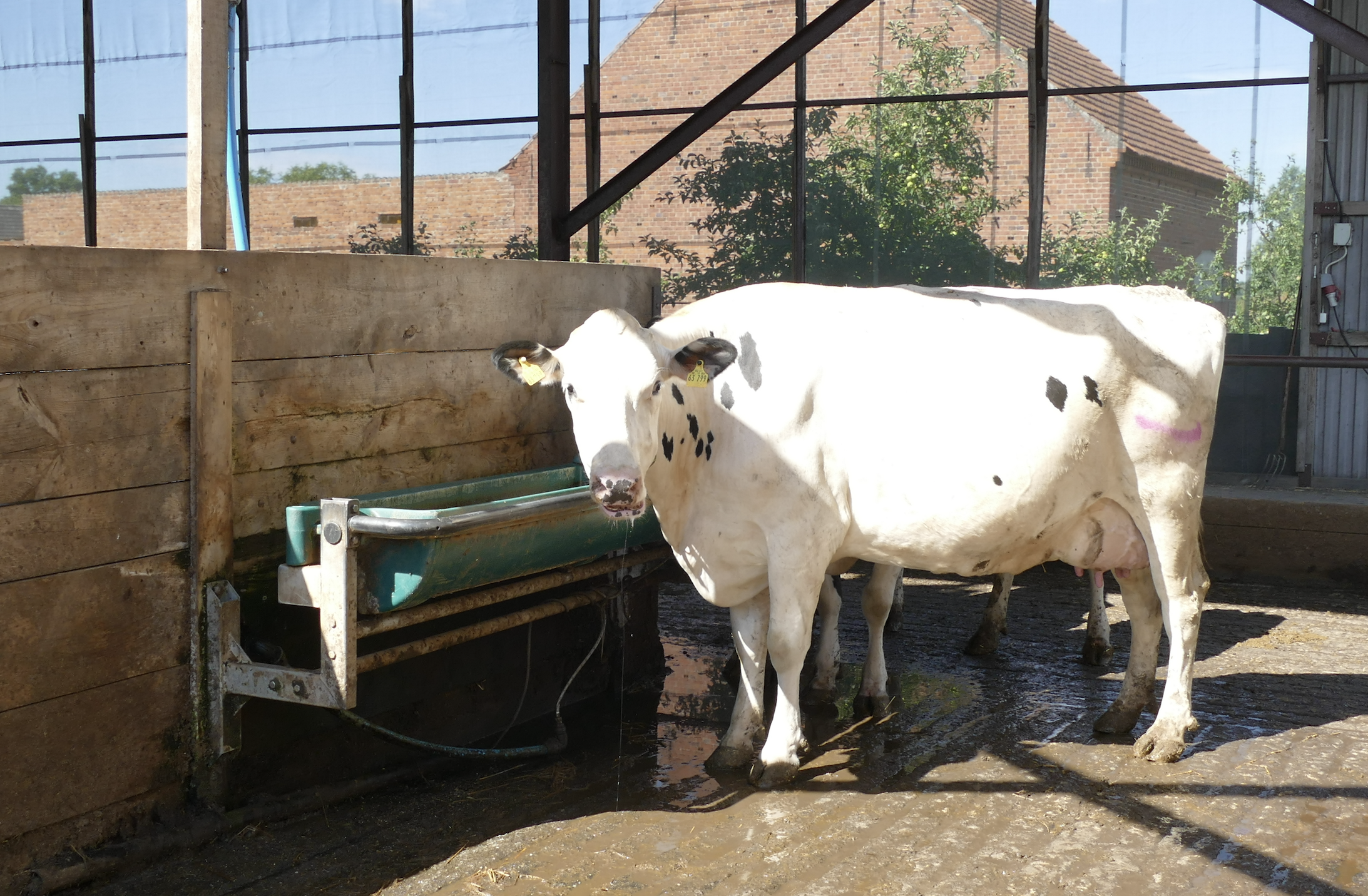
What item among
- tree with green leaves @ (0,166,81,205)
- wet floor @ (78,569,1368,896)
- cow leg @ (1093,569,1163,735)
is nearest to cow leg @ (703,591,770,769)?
wet floor @ (78,569,1368,896)

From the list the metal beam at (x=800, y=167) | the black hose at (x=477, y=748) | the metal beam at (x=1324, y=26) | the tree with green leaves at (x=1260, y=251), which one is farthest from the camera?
the metal beam at (x=800, y=167)

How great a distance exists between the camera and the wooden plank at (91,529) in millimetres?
3459

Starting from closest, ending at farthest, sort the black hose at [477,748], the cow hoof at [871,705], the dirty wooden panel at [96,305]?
the dirty wooden panel at [96,305] < the black hose at [477,748] < the cow hoof at [871,705]

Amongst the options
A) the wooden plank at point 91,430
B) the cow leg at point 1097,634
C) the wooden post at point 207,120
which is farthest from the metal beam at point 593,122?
the wooden plank at point 91,430

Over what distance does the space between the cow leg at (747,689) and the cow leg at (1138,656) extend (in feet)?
4.90

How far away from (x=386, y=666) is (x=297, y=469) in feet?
2.72

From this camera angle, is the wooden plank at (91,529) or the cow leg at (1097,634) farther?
the cow leg at (1097,634)

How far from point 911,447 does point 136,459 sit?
2.81 meters

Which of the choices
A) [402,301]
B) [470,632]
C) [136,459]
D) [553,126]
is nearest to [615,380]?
[402,301]

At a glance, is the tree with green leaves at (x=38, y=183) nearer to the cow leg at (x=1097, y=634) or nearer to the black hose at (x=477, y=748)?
the black hose at (x=477, y=748)

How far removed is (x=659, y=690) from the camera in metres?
5.98

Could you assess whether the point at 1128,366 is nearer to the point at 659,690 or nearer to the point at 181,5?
the point at 659,690

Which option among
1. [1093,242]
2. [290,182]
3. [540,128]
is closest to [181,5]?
[290,182]

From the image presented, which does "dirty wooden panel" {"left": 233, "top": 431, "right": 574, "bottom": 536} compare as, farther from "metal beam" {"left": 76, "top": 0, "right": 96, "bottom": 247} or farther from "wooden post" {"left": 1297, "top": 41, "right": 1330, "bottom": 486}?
"metal beam" {"left": 76, "top": 0, "right": 96, "bottom": 247}
